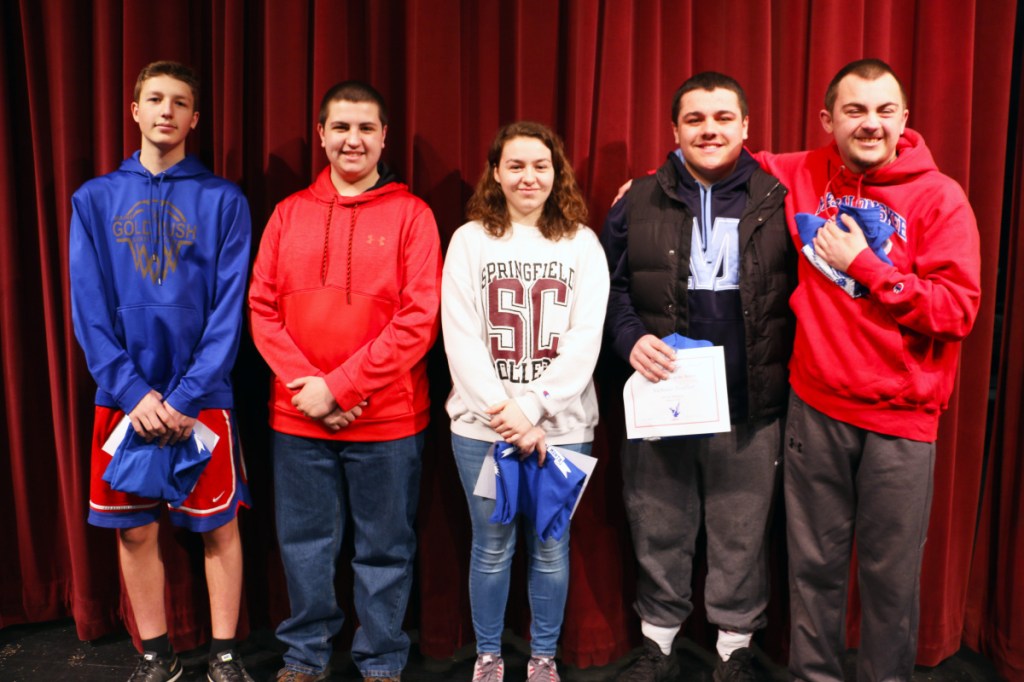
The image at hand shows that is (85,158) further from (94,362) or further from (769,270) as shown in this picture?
(769,270)

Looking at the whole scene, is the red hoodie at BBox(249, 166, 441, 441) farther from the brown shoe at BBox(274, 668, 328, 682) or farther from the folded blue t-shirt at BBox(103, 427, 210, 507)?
the brown shoe at BBox(274, 668, 328, 682)

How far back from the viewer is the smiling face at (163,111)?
211 centimetres

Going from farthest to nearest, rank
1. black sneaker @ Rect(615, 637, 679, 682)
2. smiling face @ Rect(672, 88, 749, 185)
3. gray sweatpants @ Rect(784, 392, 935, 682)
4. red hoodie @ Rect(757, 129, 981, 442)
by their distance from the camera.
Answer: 1. black sneaker @ Rect(615, 637, 679, 682)
2. smiling face @ Rect(672, 88, 749, 185)
3. gray sweatpants @ Rect(784, 392, 935, 682)
4. red hoodie @ Rect(757, 129, 981, 442)

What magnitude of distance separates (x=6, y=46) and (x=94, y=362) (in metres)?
1.18

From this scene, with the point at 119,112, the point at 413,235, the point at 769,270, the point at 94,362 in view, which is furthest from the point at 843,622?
the point at 119,112

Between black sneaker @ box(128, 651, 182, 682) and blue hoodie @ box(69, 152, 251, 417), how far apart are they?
2.45 ft

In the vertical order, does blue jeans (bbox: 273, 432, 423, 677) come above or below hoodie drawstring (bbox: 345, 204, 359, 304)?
below

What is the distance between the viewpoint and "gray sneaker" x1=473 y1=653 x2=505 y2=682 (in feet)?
7.13

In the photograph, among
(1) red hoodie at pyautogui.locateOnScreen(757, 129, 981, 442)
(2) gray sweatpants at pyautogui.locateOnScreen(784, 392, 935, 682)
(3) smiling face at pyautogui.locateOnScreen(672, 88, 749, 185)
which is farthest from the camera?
(3) smiling face at pyautogui.locateOnScreen(672, 88, 749, 185)

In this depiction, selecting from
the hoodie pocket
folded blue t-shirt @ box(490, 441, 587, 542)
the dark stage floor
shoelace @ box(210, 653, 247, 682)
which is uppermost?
the hoodie pocket

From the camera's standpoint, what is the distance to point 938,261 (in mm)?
1804

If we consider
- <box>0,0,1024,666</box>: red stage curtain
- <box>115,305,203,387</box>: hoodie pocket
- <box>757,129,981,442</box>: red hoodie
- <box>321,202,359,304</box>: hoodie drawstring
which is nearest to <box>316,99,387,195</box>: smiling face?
<box>321,202,359,304</box>: hoodie drawstring

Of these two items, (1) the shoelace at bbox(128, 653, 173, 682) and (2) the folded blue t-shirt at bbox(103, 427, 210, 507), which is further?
(1) the shoelace at bbox(128, 653, 173, 682)

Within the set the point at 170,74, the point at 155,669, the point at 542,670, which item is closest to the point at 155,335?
the point at 170,74
